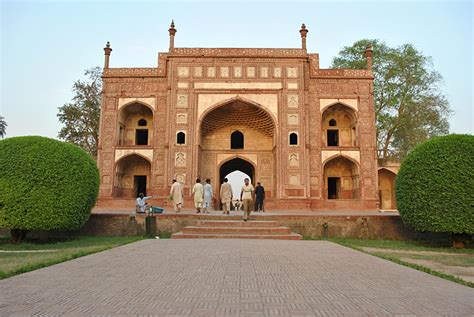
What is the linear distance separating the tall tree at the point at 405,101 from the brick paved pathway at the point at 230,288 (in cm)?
1998

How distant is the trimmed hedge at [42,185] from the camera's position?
9695 mm

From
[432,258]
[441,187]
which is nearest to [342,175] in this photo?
[441,187]

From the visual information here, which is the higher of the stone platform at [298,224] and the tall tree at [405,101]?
the tall tree at [405,101]

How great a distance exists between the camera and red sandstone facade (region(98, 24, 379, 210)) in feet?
63.8

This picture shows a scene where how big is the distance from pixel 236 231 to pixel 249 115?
1244cm

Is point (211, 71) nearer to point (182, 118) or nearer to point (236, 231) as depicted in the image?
point (182, 118)

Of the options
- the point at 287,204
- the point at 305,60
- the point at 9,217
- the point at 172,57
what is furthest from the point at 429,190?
the point at 172,57

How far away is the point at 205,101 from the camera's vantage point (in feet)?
65.9

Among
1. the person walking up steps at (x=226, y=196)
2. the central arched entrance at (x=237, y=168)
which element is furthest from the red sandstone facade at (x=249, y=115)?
the person walking up steps at (x=226, y=196)

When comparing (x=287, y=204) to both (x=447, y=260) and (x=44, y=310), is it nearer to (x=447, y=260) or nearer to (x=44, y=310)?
(x=447, y=260)

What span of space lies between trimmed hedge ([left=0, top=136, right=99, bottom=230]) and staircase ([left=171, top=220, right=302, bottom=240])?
3.12 meters

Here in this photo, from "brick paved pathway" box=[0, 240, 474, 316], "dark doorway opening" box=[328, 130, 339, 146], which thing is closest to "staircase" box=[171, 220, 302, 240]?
"brick paved pathway" box=[0, 240, 474, 316]

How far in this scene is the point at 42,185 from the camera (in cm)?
995

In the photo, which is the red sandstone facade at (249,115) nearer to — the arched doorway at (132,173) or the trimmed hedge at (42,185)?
the arched doorway at (132,173)
